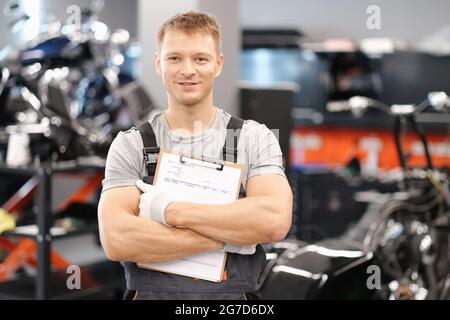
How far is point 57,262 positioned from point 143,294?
91.9 inches

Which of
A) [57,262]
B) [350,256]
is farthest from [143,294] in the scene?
[57,262]

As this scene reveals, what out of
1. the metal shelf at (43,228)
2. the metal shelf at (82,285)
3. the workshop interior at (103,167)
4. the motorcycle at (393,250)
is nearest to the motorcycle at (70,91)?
the workshop interior at (103,167)

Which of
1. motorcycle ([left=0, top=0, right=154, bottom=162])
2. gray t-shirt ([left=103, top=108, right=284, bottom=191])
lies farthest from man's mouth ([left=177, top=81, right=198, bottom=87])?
motorcycle ([left=0, top=0, right=154, bottom=162])

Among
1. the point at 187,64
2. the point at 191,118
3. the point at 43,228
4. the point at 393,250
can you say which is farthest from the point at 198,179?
the point at 43,228

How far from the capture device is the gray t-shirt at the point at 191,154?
5.27 feet

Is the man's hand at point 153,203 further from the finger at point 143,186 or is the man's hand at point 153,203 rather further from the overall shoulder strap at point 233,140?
the overall shoulder strap at point 233,140

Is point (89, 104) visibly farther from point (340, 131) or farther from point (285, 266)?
point (340, 131)

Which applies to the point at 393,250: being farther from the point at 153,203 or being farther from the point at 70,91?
the point at 70,91

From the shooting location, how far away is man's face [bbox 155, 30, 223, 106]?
1570 millimetres

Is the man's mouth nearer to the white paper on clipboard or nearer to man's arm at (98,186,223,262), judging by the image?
the white paper on clipboard

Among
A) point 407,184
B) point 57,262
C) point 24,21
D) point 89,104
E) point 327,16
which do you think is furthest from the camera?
point 327,16

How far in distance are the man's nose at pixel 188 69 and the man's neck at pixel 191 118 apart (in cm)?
9

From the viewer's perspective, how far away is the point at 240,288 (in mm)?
1638
